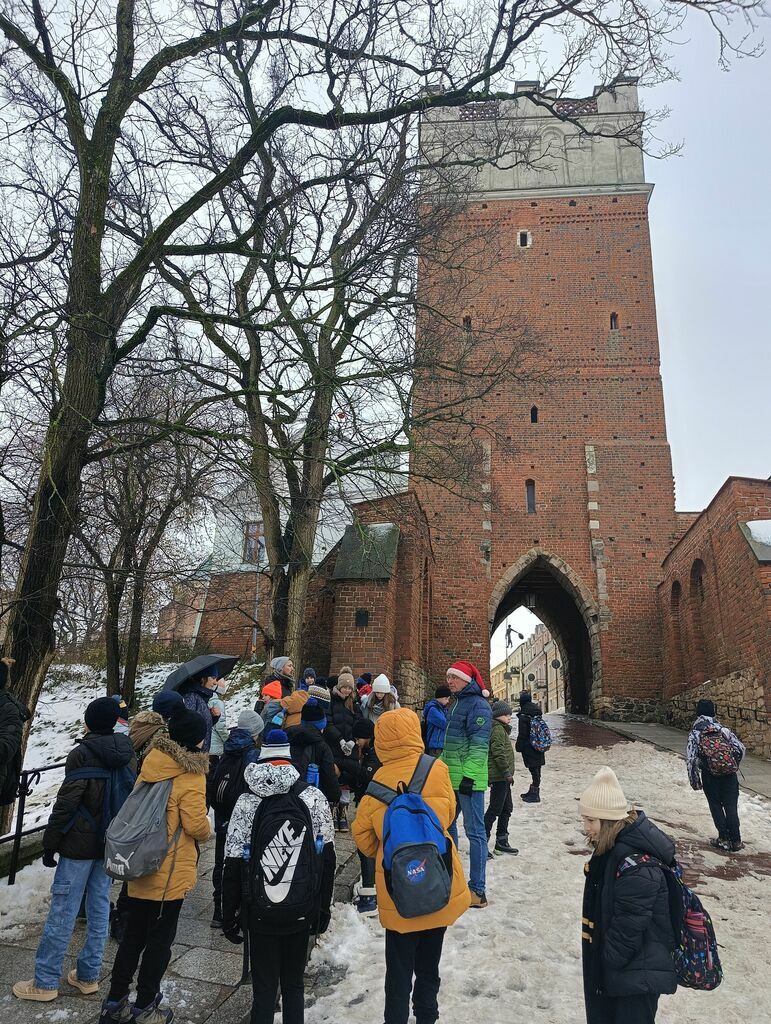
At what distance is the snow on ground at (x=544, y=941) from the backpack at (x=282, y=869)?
38.7 inches

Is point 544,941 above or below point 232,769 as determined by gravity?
below

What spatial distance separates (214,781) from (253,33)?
7592 millimetres

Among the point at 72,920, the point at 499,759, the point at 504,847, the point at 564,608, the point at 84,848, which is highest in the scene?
the point at 564,608

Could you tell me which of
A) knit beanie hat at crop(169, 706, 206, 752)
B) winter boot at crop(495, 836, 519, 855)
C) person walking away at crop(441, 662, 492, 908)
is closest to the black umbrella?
knit beanie hat at crop(169, 706, 206, 752)

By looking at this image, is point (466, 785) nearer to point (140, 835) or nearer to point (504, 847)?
point (504, 847)

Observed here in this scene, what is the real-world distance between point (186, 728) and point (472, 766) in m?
2.46

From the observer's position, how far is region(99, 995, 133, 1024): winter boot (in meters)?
3.25

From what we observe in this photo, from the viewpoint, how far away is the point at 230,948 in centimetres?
430

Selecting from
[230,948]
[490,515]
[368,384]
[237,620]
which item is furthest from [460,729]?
[490,515]

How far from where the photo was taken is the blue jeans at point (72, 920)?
3.62 meters

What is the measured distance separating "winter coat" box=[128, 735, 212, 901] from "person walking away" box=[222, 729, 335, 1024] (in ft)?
1.23

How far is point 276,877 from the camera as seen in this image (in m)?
2.96

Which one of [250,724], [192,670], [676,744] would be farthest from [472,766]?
[676,744]

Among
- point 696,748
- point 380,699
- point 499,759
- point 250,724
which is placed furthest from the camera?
point 380,699
